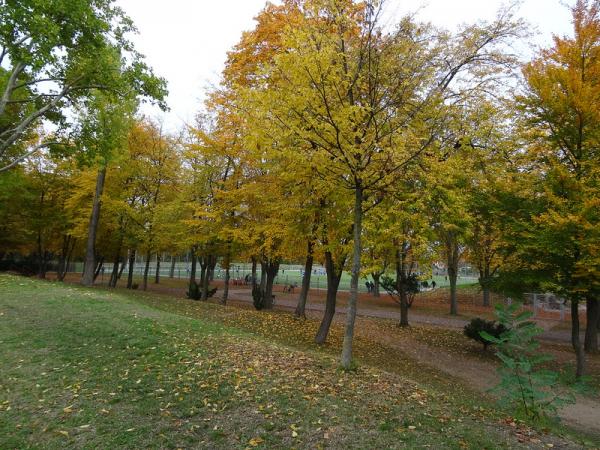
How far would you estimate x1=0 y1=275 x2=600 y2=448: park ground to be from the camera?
451 cm

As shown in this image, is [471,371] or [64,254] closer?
[471,371]

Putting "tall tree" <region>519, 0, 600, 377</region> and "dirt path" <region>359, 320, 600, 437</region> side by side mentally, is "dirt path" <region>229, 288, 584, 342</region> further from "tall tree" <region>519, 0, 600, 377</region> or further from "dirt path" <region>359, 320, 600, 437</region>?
"tall tree" <region>519, 0, 600, 377</region>

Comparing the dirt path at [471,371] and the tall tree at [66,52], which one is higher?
the tall tree at [66,52]

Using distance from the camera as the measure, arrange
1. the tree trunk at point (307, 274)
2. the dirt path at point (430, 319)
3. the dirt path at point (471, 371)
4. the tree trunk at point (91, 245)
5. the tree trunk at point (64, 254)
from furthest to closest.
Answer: the tree trunk at point (64, 254), the tree trunk at point (91, 245), the dirt path at point (430, 319), the tree trunk at point (307, 274), the dirt path at point (471, 371)

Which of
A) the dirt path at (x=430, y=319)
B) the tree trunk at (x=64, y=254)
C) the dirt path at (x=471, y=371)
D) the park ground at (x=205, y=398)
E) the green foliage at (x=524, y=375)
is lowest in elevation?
the dirt path at (x=471, y=371)

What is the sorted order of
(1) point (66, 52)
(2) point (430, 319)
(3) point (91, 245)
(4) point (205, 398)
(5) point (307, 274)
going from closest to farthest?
(4) point (205, 398) → (1) point (66, 52) → (5) point (307, 274) → (3) point (91, 245) → (2) point (430, 319)

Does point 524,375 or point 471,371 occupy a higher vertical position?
point 524,375

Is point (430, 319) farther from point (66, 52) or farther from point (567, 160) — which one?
point (66, 52)

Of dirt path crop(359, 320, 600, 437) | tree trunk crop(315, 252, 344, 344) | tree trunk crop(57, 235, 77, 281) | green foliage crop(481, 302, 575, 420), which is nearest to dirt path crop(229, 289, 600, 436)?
dirt path crop(359, 320, 600, 437)

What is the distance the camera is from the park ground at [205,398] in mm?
4508

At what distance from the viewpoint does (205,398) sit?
17.4 feet

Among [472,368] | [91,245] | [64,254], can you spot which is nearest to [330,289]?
[472,368]

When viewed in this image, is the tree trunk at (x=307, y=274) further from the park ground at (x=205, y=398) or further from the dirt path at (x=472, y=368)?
the park ground at (x=205, y=398)

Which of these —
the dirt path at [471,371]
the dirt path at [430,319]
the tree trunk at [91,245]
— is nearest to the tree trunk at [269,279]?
the dirt path at [430,319]
